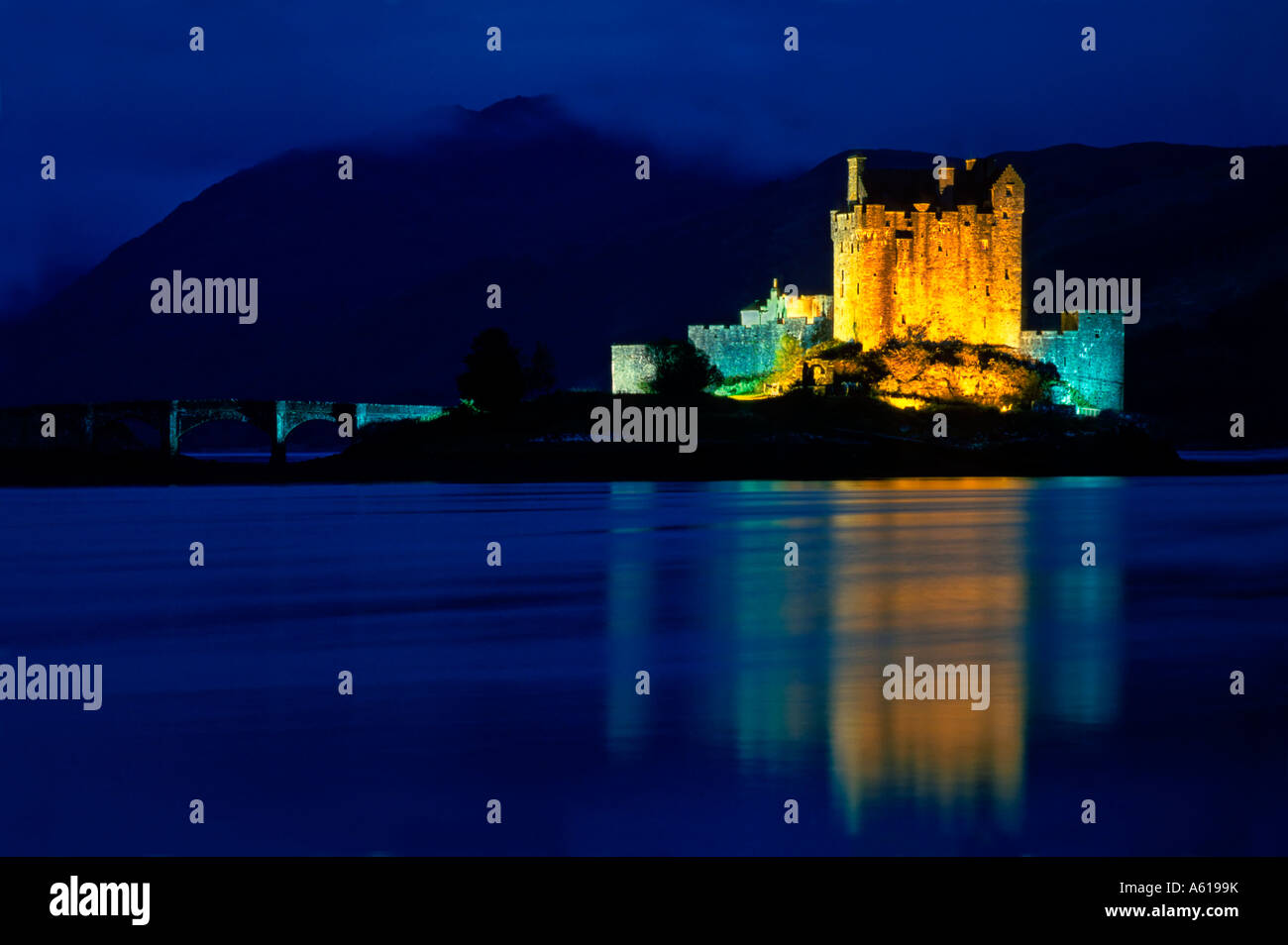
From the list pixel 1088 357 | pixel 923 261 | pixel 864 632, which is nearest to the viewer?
pixel 864 632

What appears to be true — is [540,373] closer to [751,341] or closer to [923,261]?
[751,341]

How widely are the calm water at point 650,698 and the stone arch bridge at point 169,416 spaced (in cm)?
5392

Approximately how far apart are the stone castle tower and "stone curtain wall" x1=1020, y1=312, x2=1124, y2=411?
7.28 feet

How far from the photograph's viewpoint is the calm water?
44.3 feet

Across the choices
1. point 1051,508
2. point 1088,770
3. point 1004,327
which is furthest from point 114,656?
point 1004,327

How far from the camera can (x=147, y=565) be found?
3809 cm

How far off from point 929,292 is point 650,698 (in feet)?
212

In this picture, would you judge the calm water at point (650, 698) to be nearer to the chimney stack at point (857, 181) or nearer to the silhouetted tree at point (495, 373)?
the silhouetted tree at point (495, 373)

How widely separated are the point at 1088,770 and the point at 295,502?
181ft

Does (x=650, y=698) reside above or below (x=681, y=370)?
below

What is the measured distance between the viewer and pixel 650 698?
19703 millimetres

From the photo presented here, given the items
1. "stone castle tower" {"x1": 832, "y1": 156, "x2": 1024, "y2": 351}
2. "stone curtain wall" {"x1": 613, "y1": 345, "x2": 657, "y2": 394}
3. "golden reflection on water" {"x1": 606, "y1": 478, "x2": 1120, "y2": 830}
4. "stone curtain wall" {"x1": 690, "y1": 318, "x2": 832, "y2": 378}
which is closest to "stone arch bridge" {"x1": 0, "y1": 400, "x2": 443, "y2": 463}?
"stone curtain wall" {"x1": 613, "y1": 345, "x2": 657, "y2": 394}

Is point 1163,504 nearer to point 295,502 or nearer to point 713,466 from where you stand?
point 713,466

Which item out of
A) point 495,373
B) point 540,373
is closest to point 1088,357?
point 540,373
